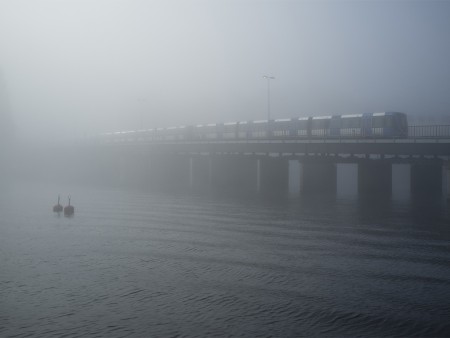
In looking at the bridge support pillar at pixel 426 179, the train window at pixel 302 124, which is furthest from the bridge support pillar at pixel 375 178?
the train window at pixel 302 124

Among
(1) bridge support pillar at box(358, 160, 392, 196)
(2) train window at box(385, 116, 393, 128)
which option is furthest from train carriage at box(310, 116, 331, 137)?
(2) train window at box(385, 116, 393, 128)

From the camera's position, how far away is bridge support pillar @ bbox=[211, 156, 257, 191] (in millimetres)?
68750

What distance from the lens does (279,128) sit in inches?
2547

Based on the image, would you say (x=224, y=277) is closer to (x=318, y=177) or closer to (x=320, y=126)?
(x=318, y=177)

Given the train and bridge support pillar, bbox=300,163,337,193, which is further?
bridge support pillar, bbox=300,163,337,193

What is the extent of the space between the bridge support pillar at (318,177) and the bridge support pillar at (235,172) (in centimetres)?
1131

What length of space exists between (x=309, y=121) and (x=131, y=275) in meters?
48.1

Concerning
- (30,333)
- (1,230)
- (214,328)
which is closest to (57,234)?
(1,230)

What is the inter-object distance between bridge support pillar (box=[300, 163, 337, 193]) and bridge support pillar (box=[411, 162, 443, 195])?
9.26 meters

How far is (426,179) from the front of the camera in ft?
170

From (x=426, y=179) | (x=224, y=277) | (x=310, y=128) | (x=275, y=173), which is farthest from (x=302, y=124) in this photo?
(x=224, y=277)

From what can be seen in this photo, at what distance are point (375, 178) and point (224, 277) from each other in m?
41.0

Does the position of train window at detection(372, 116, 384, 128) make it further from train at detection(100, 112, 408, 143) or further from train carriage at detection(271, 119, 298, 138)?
train carriage at detection(271, 119, 298, 138)

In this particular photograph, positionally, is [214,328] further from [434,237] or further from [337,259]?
[434,237]
